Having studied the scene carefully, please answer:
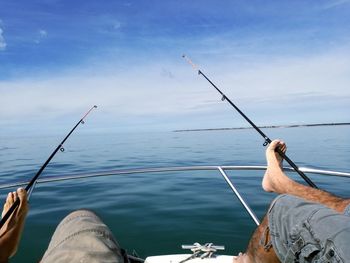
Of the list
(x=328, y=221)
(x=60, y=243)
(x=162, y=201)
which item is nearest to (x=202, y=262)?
(x=60, y=243)

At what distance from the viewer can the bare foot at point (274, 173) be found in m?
3.00

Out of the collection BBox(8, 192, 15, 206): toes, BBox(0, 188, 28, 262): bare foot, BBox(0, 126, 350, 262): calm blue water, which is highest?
BBox(8, 192, 15, 206): toes

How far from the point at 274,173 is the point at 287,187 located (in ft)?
1.11

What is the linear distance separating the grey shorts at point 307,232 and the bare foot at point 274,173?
4.26 feet

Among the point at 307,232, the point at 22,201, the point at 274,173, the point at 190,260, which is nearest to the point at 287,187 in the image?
the point at 274,173

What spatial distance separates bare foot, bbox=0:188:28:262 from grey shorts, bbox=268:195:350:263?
67.0 inches

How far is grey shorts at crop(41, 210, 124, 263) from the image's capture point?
147 cm

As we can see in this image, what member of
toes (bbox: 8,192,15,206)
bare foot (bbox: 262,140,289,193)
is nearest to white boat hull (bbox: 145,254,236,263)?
bare foot (bbox: 262,140,289,193)

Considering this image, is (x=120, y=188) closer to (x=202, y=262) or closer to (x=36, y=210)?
(x=36, y=210)

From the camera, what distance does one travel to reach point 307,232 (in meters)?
1.38

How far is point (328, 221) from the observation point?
4.41 ft

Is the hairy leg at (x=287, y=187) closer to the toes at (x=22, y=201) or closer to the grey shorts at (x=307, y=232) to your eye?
the grey shorts at (x=307, y=232)

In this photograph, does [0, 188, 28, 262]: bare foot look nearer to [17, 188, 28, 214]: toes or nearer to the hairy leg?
[17, 188, 28, 214]: toes

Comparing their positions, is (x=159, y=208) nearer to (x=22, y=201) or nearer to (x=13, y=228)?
(x=22, y=201)
